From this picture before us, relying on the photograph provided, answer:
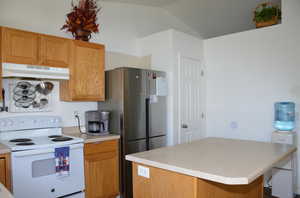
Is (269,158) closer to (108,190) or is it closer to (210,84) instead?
(108,190)

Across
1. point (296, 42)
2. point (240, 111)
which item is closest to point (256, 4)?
point (296, 42)

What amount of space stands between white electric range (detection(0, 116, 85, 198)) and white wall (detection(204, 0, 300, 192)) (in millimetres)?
2581

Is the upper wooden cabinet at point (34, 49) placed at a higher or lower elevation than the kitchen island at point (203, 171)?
higher

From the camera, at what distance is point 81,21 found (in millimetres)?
2910

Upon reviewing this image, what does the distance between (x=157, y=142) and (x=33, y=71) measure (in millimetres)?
1894

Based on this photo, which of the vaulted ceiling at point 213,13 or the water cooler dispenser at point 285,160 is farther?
the vaulted ceiling at point 213,13

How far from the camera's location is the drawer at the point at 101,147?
2.64 metres

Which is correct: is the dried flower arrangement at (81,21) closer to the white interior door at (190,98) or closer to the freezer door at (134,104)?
the freezer door at (134,104)

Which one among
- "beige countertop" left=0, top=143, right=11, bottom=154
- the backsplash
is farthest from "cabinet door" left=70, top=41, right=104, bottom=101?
"beige countertop" left=0, top=143, right=11, bottom=154

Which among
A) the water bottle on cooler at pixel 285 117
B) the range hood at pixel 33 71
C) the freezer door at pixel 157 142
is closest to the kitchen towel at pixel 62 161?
the range hood at pixel 33 71

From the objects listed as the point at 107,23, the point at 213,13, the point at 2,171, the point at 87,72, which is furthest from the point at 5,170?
the point at 213,13

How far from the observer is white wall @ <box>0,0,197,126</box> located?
9.09 ft

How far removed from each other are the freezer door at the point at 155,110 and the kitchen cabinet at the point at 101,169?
25.5 inches

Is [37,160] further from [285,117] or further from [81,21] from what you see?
[285,117]
